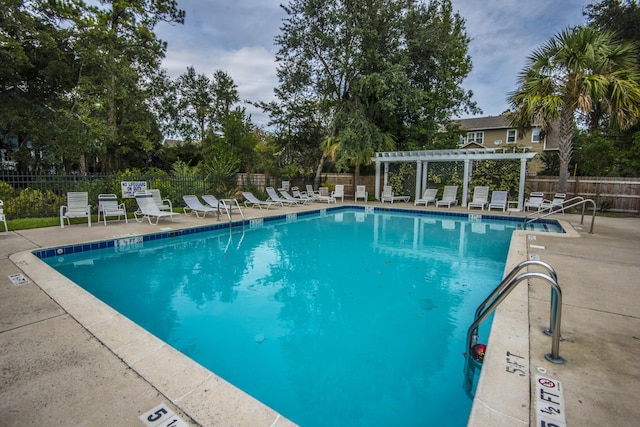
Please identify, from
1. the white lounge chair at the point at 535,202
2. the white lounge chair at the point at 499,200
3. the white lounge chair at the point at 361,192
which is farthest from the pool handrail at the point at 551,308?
the white lounge chair at the point at 361,192

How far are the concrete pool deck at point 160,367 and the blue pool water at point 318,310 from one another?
57 centimetres

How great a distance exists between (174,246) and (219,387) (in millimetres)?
5851

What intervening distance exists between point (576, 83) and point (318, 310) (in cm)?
1213

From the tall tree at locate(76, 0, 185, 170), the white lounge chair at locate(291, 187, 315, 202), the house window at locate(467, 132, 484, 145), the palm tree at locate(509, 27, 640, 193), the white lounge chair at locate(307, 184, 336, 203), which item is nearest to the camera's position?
the palm tree at locate(509, 27, 640, 193)

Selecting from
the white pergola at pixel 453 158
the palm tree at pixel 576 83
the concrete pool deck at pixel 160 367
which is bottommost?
the concrete pool deck at pixel 160 367

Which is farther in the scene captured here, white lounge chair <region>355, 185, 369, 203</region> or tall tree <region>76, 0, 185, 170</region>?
white lounge chair <region>355, 185, 369, 203</region>

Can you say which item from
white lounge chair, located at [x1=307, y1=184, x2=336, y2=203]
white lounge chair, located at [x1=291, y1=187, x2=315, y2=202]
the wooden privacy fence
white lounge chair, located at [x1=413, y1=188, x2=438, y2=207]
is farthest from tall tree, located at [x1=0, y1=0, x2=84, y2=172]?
the wooden privacy fence

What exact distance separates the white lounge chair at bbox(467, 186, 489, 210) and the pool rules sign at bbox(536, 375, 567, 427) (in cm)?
1255

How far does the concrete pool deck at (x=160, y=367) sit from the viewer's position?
1864 mm

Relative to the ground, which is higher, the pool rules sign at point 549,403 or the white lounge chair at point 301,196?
the white lounge chair at point 301,196

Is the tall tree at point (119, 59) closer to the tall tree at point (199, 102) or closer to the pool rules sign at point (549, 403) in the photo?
the tall tree at point (199, 102)

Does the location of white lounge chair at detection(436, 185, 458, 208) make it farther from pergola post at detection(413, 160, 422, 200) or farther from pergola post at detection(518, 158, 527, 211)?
pergola post at detection(518, 158, 527, 211)

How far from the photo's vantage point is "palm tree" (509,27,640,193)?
33.4 feet

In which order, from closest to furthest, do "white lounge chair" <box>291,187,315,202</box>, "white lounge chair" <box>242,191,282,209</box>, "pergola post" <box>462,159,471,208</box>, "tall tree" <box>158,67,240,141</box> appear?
"white lounge chair" <box>242,191,282,209</box>, "pergola post" <box>462,159,471,208</box>, "white lounge chair" <box>291,187,315,202</box>, "tall tree" <box>158,67,240,141</box>
